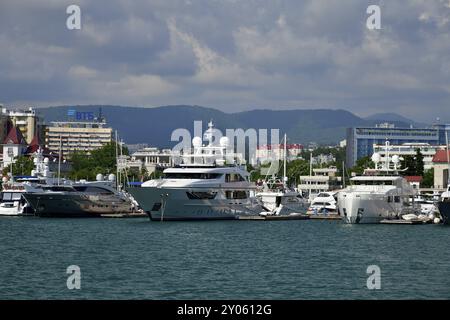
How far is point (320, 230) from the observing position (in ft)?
258

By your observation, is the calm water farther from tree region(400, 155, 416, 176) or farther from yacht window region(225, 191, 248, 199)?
tree region(400, 155, 416, 176)

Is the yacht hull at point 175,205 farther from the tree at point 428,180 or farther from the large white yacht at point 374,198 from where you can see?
the tree at point 428,180

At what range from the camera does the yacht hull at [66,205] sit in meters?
104

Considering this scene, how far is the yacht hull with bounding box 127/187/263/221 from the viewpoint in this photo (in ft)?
287

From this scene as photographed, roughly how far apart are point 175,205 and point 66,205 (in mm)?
20503

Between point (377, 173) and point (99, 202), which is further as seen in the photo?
point (99, 202)

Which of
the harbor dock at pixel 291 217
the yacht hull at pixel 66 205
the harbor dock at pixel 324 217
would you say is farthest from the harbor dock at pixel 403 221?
Result: the yacht hull at pixel 66 205

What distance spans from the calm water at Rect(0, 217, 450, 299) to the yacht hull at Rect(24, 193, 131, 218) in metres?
22.0

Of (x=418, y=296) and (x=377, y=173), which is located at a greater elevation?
(x=377, y=173)

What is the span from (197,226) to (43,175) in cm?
3864

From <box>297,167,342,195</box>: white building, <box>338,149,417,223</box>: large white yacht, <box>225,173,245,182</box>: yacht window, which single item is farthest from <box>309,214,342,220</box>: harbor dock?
<box>297,167,342,195</box>: white building

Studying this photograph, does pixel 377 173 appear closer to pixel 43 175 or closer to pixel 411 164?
pixel 43 175
